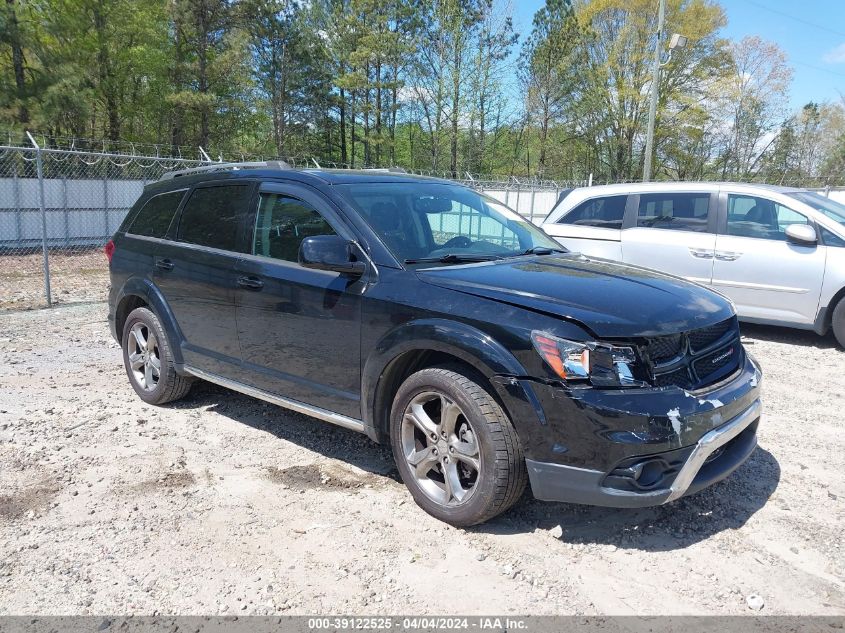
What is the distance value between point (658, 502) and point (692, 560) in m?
0.42

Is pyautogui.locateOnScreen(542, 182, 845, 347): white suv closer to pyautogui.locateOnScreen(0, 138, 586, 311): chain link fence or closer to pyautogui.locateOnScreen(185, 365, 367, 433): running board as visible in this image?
pyautogui.locateOnScreen(185, 365, 367, 433): running board

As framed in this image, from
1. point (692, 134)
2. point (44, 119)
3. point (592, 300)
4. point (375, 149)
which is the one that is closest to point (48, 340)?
point (592, 300)

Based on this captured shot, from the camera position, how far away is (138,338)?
199 inches

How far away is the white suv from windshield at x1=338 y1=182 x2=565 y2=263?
12.4 feet

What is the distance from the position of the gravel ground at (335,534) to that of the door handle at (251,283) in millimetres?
1086

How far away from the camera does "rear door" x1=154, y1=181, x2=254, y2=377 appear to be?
425 cm

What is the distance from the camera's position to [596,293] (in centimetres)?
314

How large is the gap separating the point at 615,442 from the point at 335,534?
1437 millimetres

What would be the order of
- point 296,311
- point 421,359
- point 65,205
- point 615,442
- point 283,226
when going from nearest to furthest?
point 615,442
point 421,359
point 296,311
point 283,226
point 65,205

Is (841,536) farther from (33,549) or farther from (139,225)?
(139,225)

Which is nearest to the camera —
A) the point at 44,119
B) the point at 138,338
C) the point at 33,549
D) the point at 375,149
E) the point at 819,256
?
the point at 33,549

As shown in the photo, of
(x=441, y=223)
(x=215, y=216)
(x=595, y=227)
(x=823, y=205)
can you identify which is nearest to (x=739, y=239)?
(x=823, y=205)

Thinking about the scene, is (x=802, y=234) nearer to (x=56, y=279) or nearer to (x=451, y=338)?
(x=451, y=338)

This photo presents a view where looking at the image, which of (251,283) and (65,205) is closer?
(251,283)
